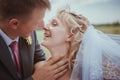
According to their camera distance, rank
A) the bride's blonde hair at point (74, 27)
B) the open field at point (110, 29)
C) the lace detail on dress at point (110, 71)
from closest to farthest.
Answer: the lace detail on dress at point (110, 71)
the bride's blonde hair at point (74, 27)
the open field at point (110, 29)

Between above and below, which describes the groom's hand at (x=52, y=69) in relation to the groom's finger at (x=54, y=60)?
below

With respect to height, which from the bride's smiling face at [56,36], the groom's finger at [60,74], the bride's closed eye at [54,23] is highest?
the bride's closed eye at [54,23]

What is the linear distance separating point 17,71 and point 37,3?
1.24 feet

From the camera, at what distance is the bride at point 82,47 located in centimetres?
139

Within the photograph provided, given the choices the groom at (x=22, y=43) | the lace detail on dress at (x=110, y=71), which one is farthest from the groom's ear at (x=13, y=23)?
the lace detail on dress at (x=110, y=71)

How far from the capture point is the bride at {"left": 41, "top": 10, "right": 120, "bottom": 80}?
54.7 inches

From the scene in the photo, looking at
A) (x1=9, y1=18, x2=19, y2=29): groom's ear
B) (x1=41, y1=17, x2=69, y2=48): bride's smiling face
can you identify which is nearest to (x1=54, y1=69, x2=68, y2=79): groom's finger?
(x1=41, y1=17, x2=69, y2=48): bride's smiling face

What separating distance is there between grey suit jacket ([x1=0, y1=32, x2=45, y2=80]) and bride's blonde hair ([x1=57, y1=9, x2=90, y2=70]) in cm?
23

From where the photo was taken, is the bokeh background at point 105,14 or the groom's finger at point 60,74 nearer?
the groom's finger at point 60,74

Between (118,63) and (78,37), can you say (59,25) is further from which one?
(118,63)

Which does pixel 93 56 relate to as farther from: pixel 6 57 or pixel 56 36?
pixel 6 57

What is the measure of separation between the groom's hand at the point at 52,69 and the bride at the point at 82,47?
0.03 metres

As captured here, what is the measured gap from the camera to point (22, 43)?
161 centimetres

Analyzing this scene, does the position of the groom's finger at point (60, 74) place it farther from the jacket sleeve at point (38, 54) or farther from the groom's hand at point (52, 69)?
the jacket sleeve at point (38, 54)
